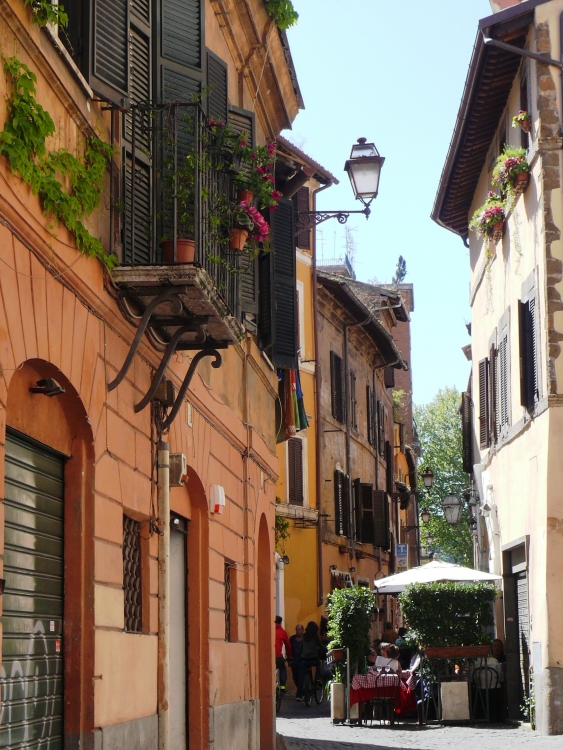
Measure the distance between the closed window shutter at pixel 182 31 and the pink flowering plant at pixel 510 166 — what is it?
334 inches

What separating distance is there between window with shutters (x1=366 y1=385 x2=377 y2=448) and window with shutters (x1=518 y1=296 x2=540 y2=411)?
2079 centimetres

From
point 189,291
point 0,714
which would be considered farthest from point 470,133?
point 0,714

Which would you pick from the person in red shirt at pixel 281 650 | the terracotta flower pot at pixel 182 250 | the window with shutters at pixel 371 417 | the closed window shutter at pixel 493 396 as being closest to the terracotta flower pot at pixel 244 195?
the terracotta flower pot at pixel 182 250

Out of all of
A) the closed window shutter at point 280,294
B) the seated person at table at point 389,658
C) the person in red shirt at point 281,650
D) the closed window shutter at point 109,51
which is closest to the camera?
the closed window shutter at point 109,51

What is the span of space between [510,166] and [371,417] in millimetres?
21760

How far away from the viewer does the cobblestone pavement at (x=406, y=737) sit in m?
15.5

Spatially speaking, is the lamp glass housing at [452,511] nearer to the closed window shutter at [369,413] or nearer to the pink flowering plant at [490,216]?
the closed window shutter at [369,413]

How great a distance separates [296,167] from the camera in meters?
16.5

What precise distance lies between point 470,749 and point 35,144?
10789 millimetres

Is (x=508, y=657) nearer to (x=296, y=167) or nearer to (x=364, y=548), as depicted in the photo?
(x=296, y=167)

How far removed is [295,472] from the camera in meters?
30.6

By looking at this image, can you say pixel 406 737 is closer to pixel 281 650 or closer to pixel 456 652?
pixel 456 652

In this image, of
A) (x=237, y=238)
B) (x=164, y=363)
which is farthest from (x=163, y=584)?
(x=237, y=238)

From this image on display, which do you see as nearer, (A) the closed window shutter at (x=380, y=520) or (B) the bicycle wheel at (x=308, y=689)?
(B) the bicycle wheel at (x=308, y=689)
